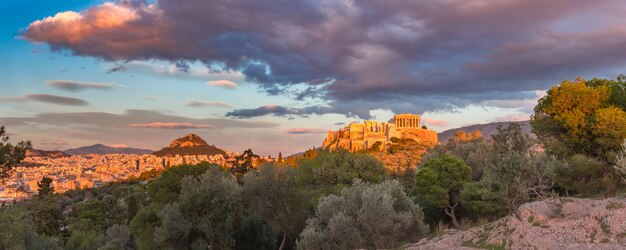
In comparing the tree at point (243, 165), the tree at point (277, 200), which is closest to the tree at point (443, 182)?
the tree at point (277, 200)

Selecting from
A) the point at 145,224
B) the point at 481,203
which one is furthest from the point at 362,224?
the point at 145,224

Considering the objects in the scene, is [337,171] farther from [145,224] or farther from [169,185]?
[145,224]

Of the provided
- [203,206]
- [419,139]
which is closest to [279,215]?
[203,206]

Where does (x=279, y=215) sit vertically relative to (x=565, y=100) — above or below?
below

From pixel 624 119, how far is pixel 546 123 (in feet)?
19.5

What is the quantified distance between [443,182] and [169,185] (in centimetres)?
2450

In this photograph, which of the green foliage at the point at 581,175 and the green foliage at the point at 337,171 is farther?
the green foliage at the point at 337,171

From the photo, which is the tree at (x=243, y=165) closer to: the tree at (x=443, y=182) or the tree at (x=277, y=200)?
the tree at (x=277, y=200)

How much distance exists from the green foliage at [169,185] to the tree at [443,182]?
18.9 m

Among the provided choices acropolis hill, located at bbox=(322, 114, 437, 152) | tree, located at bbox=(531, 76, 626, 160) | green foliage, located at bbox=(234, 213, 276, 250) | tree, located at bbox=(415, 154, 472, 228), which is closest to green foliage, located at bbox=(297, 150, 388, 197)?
tree, located at bbox=(415, 154, 472, 228)

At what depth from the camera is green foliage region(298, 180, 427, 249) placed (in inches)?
942

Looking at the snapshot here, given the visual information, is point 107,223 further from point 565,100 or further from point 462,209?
point 565,100

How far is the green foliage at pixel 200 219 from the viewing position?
31.8 metres

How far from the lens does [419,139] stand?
170125mm
